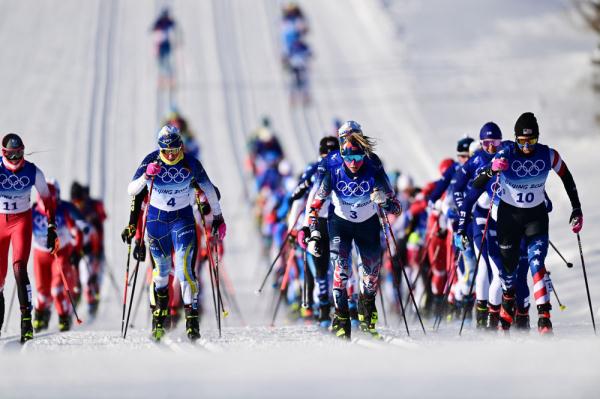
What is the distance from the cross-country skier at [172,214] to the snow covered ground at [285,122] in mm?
480

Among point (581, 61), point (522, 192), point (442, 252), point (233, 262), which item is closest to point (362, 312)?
point (522, 192)

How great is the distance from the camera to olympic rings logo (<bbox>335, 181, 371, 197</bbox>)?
1073cm

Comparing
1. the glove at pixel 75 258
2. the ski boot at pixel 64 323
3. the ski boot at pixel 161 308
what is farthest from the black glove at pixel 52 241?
the glove at pixel 75 258

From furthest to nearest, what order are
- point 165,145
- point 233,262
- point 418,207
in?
1. point 233,262
2. point 418,207
3. point 165,145

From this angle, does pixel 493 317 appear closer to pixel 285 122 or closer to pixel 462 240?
pixel 462 240

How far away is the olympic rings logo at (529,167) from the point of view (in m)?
10.6

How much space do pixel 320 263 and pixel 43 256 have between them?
4.37m

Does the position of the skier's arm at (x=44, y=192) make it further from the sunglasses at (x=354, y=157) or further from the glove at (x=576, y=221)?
the glove at (x=576, y=221)

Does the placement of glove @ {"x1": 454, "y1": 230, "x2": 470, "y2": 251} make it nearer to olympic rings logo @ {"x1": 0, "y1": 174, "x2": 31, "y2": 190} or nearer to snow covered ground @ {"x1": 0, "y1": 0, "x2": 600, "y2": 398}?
snow covered ground @ {"x1": 0, "y1": 0, "x2": 600, "y2": 398}

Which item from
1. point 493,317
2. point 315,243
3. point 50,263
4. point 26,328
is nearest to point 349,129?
point 315,243

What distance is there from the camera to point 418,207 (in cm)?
1612

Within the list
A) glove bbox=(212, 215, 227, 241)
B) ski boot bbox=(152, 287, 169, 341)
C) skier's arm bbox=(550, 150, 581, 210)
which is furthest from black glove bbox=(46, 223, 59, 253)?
skier's arm bbox=(550, 150, 581, 210)

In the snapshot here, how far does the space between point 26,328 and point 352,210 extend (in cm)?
373

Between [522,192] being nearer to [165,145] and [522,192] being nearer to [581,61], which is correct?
[165,145]
